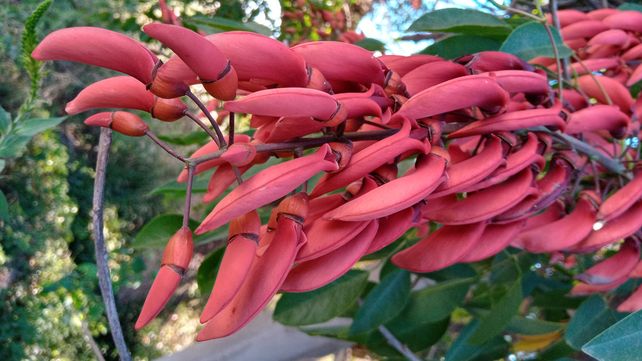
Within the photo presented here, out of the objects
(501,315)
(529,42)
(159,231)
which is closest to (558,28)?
(529,42)

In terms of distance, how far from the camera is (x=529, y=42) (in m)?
0.48

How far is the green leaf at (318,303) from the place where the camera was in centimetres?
64

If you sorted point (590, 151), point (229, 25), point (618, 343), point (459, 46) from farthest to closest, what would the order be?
point (229, 25)
point (459, 46)
point (590, 151)
point (618, 343)

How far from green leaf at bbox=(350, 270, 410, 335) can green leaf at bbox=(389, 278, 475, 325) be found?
6 cm

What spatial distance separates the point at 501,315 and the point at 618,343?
0.36 metres

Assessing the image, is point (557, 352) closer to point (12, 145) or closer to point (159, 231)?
point (159, 231)

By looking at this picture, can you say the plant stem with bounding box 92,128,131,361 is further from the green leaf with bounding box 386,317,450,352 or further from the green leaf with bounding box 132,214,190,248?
the green leaf with bounding box 386,317,450,352

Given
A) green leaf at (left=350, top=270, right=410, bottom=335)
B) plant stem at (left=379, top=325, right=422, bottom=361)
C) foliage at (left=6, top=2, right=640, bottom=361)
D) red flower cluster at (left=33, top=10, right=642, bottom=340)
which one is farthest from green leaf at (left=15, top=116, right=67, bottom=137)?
plant stem at (left=379, top=325, right=422, bottom=361)

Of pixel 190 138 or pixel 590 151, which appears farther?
pixel 190 138

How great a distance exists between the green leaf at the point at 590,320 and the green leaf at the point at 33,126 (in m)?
0.46

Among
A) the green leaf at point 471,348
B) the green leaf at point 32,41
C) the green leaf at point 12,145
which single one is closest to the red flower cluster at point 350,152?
the green leaf at point 32,41

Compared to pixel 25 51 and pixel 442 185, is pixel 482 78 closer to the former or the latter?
pixel 442 185

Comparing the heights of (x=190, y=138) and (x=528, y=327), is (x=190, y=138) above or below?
above

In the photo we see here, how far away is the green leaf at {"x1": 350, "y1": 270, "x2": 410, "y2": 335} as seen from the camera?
0.67m
